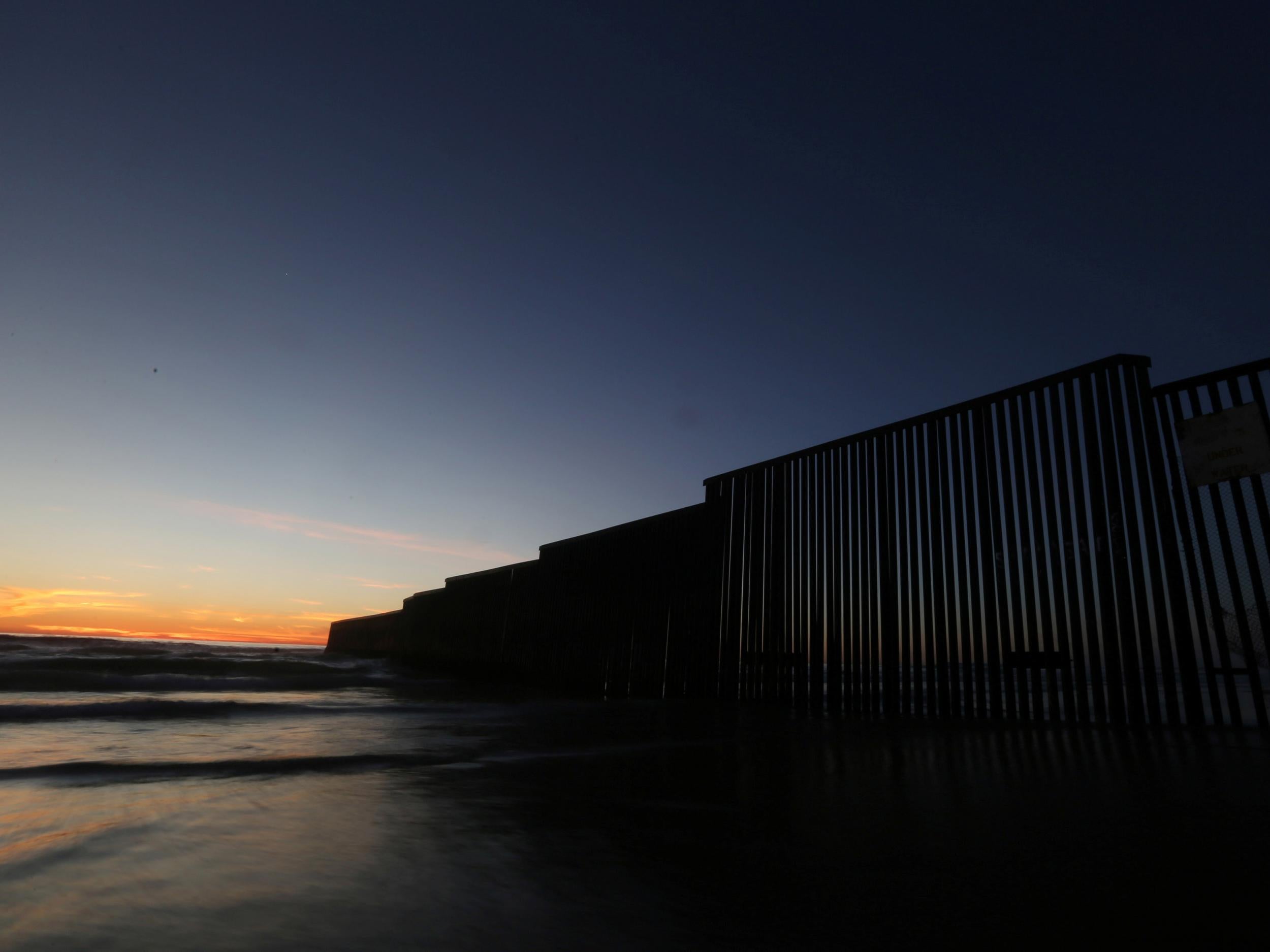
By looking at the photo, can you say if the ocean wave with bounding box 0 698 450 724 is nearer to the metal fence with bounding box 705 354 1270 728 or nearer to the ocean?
the ocean

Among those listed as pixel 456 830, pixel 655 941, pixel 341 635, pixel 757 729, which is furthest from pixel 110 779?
pixel 341 635

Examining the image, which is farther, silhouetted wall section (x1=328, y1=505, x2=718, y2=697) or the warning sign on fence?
silhouetted wall section (x1=328, y1=505, x2=718, y2=697)

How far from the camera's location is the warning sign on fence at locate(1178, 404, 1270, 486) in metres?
3.98

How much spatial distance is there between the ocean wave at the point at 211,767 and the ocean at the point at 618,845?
0.04ft

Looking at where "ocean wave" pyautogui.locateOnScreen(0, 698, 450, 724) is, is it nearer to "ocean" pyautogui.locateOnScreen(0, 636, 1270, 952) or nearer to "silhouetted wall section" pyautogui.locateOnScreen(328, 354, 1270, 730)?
"ocean" pyautogui.locateOnScreen(0, 636, 1270, 952)

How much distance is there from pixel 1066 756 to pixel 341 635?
96.0ft

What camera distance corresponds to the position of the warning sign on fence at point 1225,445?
398cm

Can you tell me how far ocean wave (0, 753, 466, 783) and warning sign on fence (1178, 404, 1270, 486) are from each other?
442cm

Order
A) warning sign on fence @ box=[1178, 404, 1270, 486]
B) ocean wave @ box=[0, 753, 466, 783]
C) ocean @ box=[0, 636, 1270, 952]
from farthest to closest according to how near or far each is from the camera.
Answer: warning sign on fence @ box=[1178, 404, 1270, 486]
ocean wave @ box=[0, 753, 466, 783]
ocean @ box=[0, 636, 1270, 952]

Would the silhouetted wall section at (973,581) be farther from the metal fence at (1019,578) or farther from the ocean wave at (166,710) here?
the ocean wave at (166,710)


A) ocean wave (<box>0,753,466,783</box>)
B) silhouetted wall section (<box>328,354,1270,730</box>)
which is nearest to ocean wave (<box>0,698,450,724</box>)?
ocean wave (<box>0,753,466,783</box>)

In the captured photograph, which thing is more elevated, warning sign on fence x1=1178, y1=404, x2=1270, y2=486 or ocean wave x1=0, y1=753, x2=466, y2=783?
warning sign on fence x1=1178, y1=404, x2=1270, y2=486

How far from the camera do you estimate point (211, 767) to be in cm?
202

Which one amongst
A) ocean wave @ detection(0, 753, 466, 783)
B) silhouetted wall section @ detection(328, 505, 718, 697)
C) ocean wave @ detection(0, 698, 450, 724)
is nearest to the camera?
ocean wave @ detection(0, 753, 466, 783)
